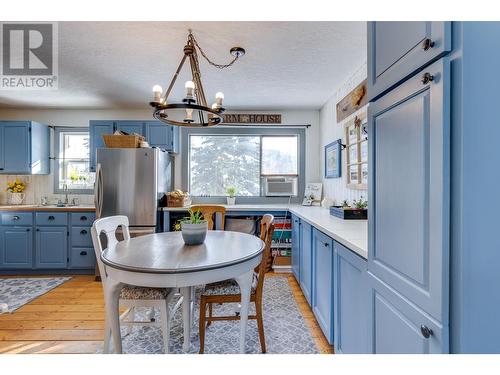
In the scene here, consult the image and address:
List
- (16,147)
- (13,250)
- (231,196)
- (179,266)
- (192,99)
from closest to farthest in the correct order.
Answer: (179,266) → (192,99) → (13,250) → (16,147) → (231,196)

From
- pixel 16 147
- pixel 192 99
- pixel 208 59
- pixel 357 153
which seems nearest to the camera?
pixel 192 99

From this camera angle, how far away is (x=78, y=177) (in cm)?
391

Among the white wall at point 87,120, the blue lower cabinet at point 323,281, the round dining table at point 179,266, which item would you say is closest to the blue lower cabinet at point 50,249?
the white wall at point 87,120

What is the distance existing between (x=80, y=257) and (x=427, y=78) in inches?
166

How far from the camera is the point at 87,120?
4.07m

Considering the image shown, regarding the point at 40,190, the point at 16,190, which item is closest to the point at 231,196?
the point at 40,190

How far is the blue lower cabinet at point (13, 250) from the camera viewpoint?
136 inches

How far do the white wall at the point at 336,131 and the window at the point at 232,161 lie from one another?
0.50 m

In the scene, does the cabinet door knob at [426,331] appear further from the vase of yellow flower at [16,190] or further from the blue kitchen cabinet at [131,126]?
the vase of yellow flower at [16,190]

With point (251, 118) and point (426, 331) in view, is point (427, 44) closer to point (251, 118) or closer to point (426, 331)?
point (426, 331)

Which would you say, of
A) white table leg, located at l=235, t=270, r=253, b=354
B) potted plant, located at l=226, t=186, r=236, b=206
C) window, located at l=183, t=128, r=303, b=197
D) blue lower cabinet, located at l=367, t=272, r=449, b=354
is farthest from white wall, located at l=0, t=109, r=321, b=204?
blue lower cabinet, located at l=367, t=272, r=449, b=354

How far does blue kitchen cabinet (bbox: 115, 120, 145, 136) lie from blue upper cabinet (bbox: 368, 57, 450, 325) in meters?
3.57
